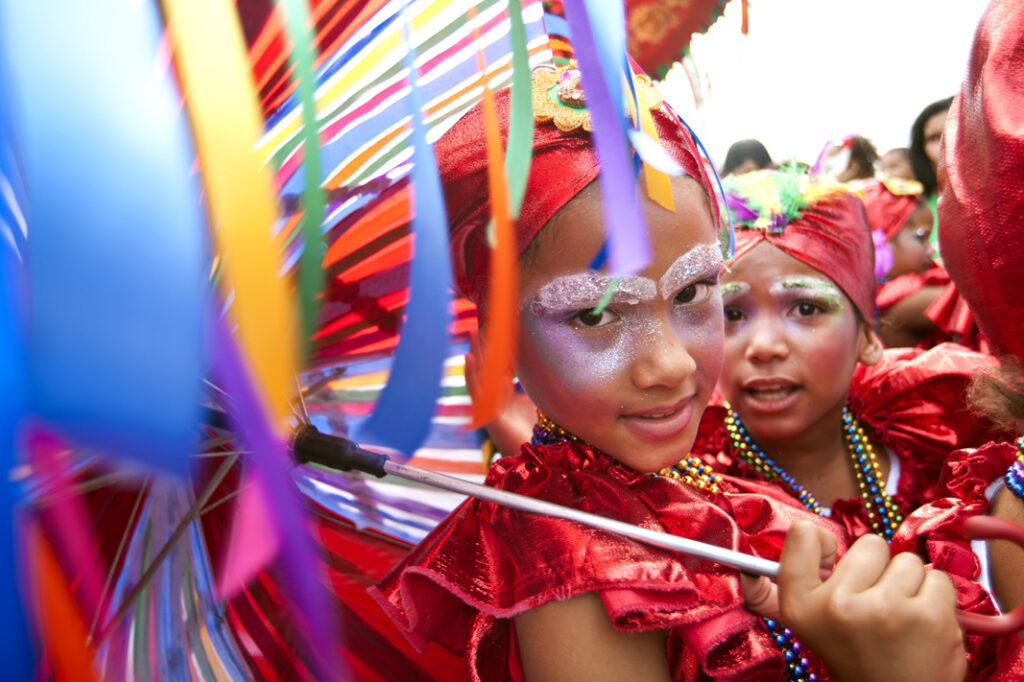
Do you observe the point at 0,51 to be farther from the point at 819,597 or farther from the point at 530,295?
the point at 819,597

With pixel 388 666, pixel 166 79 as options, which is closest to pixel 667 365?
pixel 388 666

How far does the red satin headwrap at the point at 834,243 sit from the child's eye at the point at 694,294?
61 cm

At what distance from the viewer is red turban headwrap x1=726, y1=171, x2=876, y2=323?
1.70m

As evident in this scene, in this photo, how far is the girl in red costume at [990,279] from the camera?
95 centimetres

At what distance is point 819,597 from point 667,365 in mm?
315

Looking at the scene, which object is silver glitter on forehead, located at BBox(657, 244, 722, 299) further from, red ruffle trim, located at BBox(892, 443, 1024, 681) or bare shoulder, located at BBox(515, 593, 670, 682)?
red ruffle trim, located at BBox(892, 443, 1024, 681)

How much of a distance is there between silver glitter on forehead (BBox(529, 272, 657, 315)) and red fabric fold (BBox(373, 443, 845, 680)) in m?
0.20

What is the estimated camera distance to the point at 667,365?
3.32ft

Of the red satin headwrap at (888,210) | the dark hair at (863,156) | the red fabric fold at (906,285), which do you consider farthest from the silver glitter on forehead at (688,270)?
the dark hair at (863,156)

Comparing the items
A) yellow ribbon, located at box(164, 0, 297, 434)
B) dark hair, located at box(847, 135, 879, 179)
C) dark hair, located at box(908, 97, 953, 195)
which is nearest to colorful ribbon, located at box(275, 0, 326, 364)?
yellow ribbon, located at box(164, 0, 297, 434)

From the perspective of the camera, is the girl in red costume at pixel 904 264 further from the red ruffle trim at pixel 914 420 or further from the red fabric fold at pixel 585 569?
the red fabric fold at pixel 585 569

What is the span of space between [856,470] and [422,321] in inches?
53.1

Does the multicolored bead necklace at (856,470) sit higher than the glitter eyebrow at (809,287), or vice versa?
the glitter eyebrow at (809,287)

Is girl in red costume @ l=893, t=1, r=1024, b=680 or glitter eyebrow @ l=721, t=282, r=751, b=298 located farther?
glitter eyebrow @ l=721, t=282, r=751, b=298
